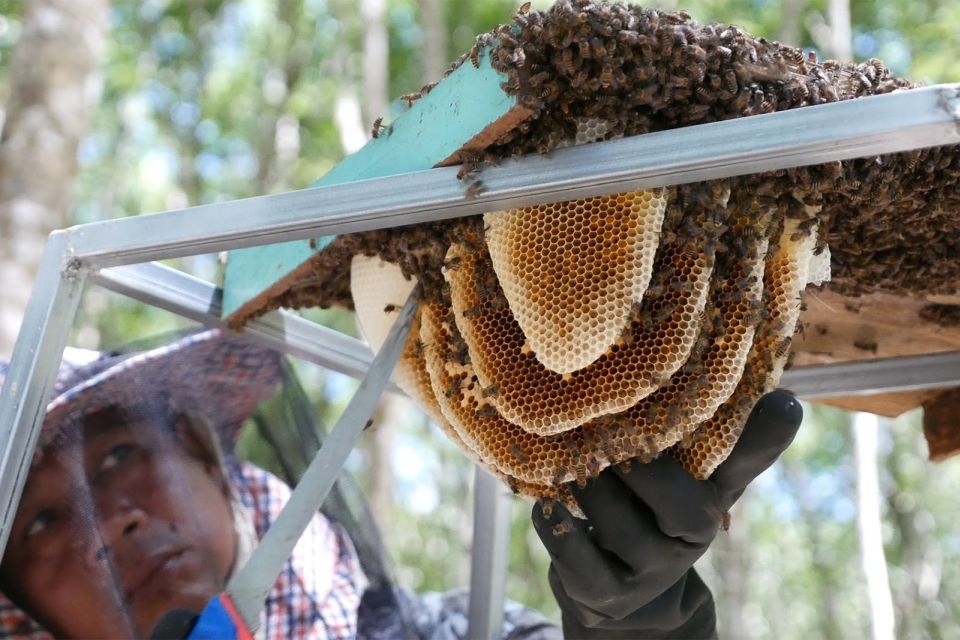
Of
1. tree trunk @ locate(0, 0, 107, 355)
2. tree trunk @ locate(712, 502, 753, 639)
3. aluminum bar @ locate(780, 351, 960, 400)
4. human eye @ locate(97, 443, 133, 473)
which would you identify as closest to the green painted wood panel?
human eye @ locate(97, 443, 133, 473)

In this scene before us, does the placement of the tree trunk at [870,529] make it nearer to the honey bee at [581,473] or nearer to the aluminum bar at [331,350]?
the aluminum bar at [331,350]

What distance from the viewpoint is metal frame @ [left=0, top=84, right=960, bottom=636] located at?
1.05 m

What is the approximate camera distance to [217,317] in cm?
186

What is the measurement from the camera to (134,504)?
2096 millimetres

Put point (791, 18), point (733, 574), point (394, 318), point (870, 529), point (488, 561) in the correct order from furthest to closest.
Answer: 1. point (791, 18)
2. point (733, 574)
3. point (870, 529)
4. point (488, 561)
5. point (394, 318)

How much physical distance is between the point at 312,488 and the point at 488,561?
815 mm

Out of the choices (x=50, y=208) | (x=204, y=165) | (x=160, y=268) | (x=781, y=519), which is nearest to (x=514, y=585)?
(x=781, y=519)

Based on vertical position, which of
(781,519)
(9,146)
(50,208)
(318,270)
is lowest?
(318,270)

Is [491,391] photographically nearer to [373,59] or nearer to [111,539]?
[111,539]

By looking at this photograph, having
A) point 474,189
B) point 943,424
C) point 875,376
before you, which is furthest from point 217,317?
point 943,424

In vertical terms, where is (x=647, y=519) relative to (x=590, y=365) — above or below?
below

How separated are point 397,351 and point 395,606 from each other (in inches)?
39.4

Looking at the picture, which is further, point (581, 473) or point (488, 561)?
point (488, 561)

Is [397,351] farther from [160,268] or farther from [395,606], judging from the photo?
[395,606]
